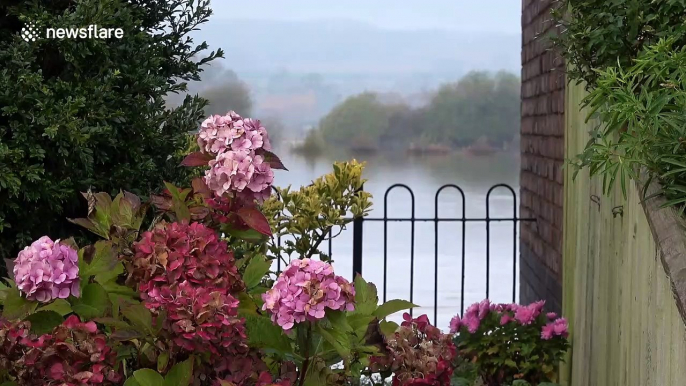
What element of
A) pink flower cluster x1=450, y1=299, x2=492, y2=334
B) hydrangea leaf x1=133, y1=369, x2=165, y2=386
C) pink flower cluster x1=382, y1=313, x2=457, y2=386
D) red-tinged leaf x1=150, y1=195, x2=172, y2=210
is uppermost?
red-tinged leaf x1=150, y1=195, x2=172, y2=210

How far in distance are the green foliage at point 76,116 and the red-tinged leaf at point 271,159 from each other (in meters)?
1.07

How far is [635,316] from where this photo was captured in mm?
3041

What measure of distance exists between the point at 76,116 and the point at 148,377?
1750mm

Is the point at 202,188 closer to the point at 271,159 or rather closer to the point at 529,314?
the point at 271,159

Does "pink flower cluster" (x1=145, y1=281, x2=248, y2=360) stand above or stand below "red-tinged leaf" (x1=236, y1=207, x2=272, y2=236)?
below

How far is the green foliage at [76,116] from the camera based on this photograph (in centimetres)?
345

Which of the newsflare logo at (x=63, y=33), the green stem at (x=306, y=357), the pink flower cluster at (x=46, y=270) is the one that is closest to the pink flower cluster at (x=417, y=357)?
the green stem at (x=306, y=357)

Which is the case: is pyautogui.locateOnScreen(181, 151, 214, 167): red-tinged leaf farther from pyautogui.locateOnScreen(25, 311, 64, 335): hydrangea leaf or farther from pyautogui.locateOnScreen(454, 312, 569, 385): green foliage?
pyautogui.locateOnScreen(454, 312, 569, 385): green foliage

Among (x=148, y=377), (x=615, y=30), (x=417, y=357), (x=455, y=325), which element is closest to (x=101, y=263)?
(x=148, y=377)

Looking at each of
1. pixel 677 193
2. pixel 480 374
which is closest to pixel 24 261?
pixel 677 193

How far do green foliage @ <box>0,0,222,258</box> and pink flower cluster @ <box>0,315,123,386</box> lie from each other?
132 cm

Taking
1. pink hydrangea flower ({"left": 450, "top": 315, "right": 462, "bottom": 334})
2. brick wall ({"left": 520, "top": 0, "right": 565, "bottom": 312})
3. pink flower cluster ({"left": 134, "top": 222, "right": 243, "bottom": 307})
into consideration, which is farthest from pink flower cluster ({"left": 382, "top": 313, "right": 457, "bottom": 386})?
pink hydrangea flower ({"left": 450, "top": 315, "right": 462, "bottom": 334})

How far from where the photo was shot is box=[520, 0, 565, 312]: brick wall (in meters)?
5.60

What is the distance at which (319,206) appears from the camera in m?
5.08
